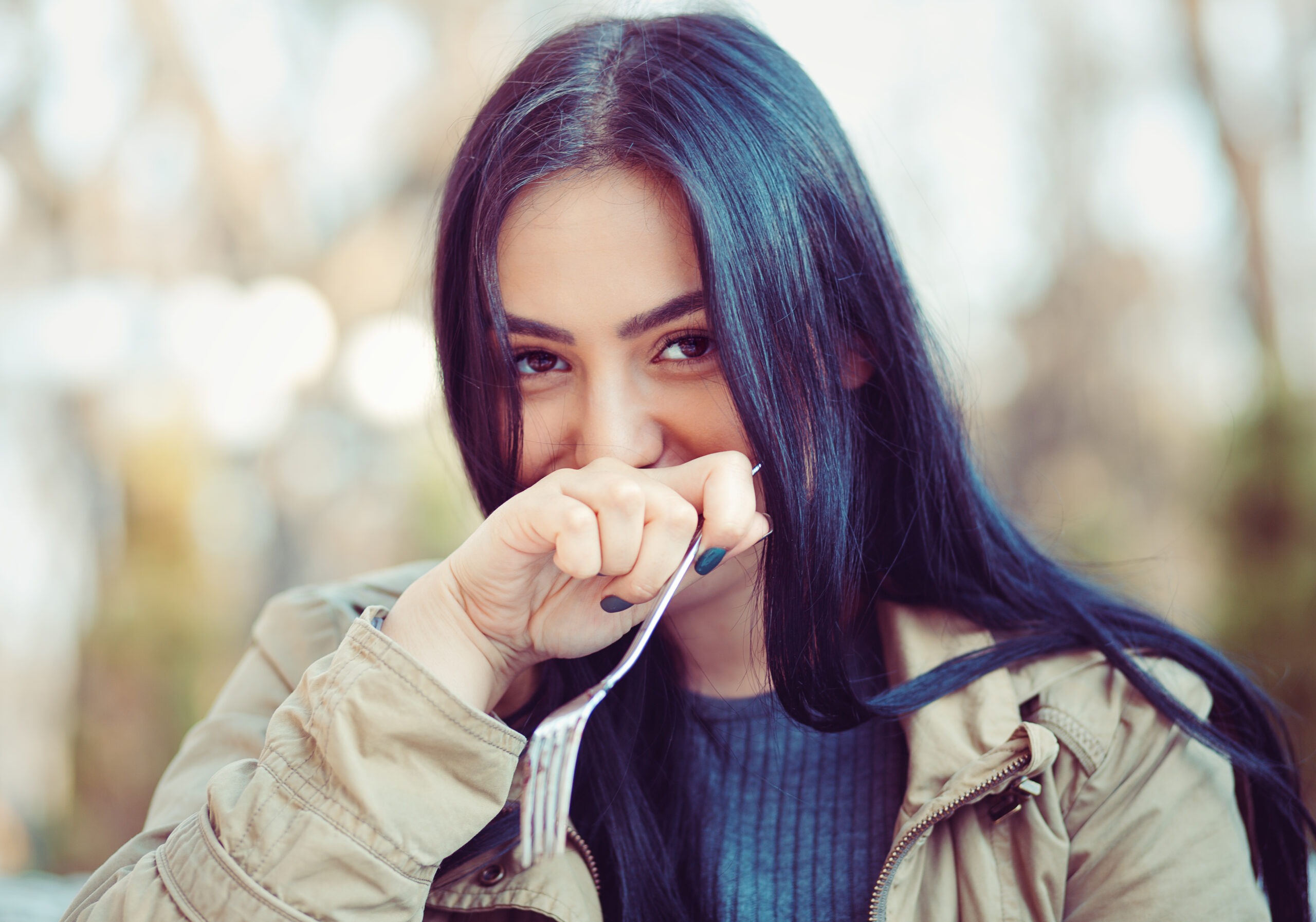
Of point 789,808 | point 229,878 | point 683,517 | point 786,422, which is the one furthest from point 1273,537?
point 229,878

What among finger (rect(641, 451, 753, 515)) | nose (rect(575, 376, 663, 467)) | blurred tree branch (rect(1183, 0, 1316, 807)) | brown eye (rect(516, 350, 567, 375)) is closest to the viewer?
finger (rect(641, 451, 753, 515))

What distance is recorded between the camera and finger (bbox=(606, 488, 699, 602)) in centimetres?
108

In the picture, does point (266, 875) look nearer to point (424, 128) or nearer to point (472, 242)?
point (472, 242)

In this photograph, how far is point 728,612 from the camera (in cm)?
155

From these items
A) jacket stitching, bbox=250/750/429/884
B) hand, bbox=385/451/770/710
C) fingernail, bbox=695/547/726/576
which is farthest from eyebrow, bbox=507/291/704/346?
jacket stitching, bbox=250/750/429/884

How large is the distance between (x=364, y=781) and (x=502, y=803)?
169 mm

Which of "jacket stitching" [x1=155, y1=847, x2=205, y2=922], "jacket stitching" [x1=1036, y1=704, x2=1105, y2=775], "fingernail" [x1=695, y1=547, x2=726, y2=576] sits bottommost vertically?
"jacket stitching" [x1=1036, y1=704, x2=1105, y2=775]

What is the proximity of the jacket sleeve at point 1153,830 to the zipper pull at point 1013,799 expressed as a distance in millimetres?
91

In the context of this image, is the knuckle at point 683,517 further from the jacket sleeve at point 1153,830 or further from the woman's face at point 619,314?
the jacket sleeve at point 1153,830

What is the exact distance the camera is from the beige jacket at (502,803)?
106cm

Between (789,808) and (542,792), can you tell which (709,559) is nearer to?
(542,792)

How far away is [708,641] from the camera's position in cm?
158

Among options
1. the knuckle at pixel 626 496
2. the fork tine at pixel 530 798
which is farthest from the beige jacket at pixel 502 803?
the knuckle at pixel 626 496

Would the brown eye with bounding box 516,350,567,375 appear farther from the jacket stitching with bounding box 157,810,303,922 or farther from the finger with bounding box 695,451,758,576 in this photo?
the jacket stitching with bounding box 157,810,303,922
